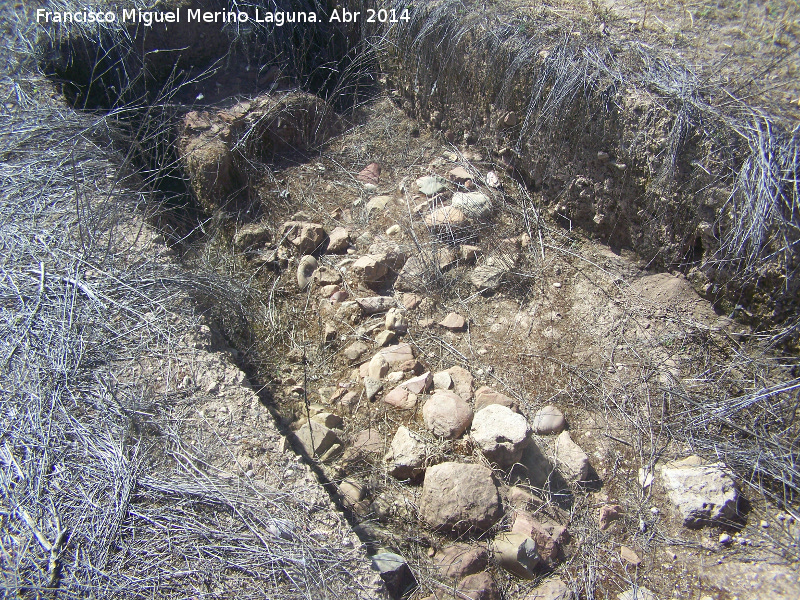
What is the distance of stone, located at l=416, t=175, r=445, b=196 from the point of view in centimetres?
321

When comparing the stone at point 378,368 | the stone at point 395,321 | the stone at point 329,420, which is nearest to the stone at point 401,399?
the stone at point 378,368

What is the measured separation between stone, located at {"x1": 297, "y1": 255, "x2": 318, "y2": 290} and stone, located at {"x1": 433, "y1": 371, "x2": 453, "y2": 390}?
97 centimetres

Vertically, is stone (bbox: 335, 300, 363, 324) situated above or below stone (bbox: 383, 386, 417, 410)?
above

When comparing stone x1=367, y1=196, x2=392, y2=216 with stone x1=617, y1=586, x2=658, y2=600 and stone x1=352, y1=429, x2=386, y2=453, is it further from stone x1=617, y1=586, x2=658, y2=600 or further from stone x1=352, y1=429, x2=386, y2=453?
stone x1=617, y1=586, x2=658, y2=600

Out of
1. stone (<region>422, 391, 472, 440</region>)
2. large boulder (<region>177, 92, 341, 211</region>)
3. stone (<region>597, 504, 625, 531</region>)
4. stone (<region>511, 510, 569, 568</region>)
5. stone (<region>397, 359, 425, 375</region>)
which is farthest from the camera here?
large boulder (<region>177, 92, 341, 211</region>)

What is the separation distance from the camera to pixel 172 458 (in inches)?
69.4

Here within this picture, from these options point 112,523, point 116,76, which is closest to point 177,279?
point 112,523

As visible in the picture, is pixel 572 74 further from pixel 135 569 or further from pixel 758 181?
pixel 135 569

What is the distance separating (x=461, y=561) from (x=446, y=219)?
1777mm

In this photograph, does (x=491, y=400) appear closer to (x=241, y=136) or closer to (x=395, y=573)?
(x=395, y=573)

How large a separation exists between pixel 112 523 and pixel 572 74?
8.93ft

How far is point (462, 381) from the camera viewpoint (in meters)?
2.41

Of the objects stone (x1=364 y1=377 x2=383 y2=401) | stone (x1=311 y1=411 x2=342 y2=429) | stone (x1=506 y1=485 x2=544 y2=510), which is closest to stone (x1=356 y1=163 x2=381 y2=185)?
stone (x1=364 y1=377 x2=383 y2=401)

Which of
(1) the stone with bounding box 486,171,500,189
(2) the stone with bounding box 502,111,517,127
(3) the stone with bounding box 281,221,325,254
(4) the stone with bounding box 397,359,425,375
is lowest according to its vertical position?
(4) the stone with bounding box 397,359,425,375
